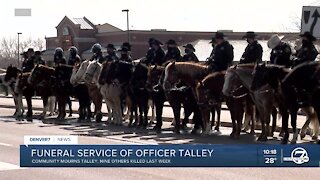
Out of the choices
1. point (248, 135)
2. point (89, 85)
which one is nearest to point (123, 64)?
point (89, 85)

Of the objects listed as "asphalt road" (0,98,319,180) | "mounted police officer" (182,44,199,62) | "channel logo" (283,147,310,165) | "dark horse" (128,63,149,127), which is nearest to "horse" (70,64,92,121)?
"asphalt road" (0,98,319,180)

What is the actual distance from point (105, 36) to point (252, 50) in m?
71.4

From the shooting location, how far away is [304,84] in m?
14.7

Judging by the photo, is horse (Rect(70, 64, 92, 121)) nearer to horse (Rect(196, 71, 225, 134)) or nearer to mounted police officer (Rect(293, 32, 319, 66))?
horse (Rect(196, 71, 225, 134))

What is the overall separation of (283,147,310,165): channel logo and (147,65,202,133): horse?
8461mm

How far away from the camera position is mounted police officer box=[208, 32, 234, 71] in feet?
57.4

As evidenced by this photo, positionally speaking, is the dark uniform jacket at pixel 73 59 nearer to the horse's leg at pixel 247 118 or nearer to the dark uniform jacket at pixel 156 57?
the dark uniform jacket at pixel 156 57

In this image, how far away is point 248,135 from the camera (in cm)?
1738

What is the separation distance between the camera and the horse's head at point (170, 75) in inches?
708

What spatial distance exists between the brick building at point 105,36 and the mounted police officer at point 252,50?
65033mm

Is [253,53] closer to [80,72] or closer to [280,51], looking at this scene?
[280,51]

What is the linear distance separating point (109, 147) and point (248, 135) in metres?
8.52

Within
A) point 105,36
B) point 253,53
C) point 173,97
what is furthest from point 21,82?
point 105,36

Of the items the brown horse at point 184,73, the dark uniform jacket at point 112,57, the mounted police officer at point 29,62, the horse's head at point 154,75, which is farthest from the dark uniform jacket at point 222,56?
the mounted police officer at point 29,62
